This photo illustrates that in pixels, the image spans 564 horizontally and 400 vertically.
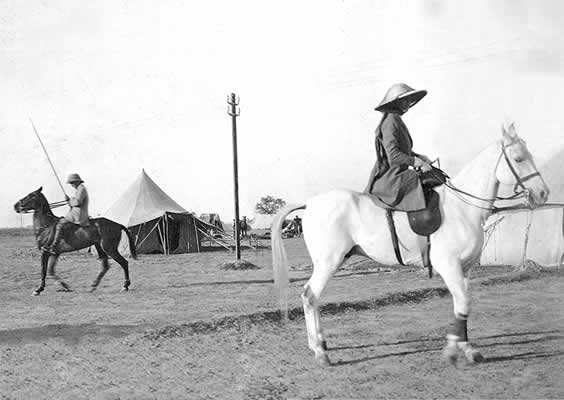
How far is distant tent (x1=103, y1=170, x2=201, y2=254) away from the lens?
24891mm

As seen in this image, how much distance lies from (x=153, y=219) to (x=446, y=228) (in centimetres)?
2066

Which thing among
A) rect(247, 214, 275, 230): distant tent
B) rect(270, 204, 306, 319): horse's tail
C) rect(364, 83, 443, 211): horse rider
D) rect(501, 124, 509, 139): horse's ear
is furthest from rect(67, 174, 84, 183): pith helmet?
rect(247, 214, 275, 230): distant tent

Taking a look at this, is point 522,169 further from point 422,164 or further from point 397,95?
point 397,95

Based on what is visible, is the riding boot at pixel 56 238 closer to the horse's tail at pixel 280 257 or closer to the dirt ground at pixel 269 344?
the dirt ground at pixel 269 344

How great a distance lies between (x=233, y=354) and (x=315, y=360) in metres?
0.99

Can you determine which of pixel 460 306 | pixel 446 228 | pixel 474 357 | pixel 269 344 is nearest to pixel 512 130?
pixel 446 228

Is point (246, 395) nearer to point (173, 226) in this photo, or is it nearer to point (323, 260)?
point (323, 260)

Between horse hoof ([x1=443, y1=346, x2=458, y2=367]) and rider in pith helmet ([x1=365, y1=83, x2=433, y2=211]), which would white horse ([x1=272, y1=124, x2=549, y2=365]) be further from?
rider in pith helmet ([x1=365, y1=83, x2=433, y2=211])

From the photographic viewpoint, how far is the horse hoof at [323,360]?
5.49 m

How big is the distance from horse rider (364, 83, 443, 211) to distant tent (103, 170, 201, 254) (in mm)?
19643

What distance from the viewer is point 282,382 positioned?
16.1ft

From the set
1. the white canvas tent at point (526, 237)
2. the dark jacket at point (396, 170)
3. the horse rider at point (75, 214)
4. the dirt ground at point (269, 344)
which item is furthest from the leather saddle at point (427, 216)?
the white canvas tent at point (526, 237)

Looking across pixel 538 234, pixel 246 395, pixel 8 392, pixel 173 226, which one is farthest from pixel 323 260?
pixel 173 226

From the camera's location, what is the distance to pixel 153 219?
24844 millimetres
